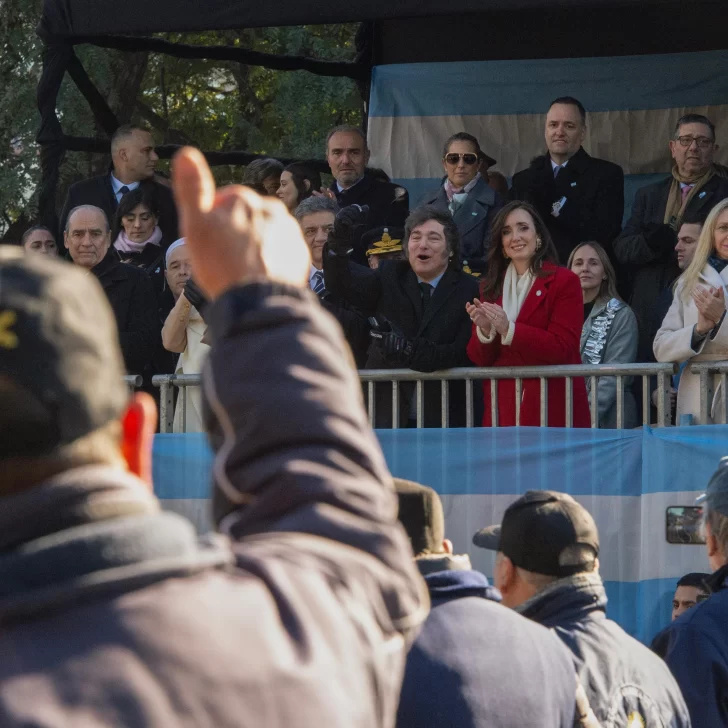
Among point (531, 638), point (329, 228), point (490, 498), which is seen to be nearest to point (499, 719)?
point (531, 638)

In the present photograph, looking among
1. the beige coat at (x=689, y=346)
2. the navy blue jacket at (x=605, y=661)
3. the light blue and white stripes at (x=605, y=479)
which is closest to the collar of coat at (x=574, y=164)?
the beige coat at (x=689, y=346)

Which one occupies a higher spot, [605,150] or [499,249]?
[605,150]

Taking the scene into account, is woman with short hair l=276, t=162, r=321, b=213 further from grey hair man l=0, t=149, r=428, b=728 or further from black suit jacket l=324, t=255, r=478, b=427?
grey hair man l=0, t=149, r=428, b=728

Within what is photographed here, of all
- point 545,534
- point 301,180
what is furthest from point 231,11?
point 545,534

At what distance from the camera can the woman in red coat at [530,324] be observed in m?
6.99

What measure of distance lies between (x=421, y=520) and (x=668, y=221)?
17.0 feet

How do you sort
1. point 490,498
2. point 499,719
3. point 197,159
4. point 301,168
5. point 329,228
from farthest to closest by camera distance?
point 301,168
point 329,228
point 490,498
point 499,719
point 197,159

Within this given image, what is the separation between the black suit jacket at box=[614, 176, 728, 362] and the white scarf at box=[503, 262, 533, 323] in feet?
3.22

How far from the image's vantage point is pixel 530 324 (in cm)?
712

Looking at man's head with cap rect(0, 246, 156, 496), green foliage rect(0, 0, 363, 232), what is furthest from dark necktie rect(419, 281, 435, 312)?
green foliage rect(0, 0, 363, 232)

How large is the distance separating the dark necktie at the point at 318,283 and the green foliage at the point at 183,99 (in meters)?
5.98

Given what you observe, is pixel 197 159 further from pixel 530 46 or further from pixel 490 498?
pixel 530 46

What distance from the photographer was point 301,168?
354 inches

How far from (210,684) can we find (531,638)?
2.14 m
